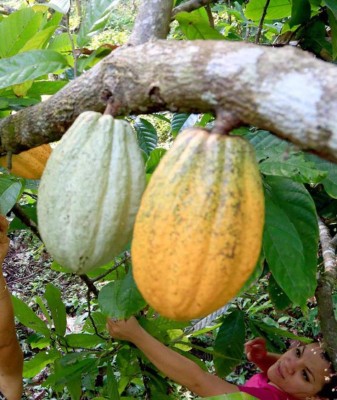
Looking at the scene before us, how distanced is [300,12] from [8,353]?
1444 mm

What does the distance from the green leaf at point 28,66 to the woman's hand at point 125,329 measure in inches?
36.5

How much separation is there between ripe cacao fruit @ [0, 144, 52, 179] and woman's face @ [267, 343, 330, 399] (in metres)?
1.36

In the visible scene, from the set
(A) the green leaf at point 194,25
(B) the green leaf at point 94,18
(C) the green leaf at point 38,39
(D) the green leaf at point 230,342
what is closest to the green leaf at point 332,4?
(A) the green leaf at point 194,25

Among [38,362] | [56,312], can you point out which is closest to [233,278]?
[56,312]

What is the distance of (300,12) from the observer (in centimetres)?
152

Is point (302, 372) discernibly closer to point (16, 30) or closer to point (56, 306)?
point (56, 306)

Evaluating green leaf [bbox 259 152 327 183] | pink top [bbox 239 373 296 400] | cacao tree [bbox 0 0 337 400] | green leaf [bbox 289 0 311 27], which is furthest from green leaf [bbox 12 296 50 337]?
green leaf [bbox 289 0 311 27]

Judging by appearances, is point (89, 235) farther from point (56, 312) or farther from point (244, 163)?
point (56, 312)

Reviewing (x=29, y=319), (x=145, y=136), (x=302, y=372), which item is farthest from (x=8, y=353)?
(x=302, y=372)

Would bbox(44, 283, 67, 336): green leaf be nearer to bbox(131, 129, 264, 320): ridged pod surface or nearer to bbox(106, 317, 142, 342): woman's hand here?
bbox(106, 317, 142, 342): woman's hand

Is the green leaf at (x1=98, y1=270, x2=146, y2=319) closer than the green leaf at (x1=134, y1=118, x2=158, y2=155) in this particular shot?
Yes

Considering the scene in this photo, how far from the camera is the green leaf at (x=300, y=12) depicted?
148 cm

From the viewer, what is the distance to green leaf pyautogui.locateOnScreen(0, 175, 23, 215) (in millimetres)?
1212

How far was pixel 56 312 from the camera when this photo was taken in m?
1.96
